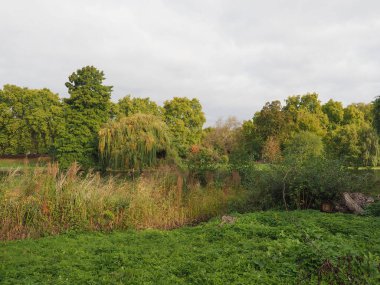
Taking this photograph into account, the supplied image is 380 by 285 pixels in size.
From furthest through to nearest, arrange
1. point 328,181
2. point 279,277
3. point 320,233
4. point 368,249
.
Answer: point 328,181 < point 320,233 < point 368,249 < point 279,277

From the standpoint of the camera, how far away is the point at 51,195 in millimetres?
6648

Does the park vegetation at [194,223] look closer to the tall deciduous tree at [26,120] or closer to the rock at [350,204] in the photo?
the rock at [350,204]

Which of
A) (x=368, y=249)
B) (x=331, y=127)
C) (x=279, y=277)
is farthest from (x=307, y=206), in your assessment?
(x=331, y=127)

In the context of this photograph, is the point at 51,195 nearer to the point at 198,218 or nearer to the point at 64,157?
the point at 198,218

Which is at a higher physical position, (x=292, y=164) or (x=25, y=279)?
(x=292, y=164)

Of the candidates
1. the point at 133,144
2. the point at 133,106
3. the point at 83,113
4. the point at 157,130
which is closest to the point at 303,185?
the point at 133,144

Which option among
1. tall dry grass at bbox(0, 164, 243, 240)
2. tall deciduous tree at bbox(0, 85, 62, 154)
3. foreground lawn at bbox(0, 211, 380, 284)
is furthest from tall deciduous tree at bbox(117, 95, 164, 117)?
foreground lawn at bbox(0, 211, 380, 284)

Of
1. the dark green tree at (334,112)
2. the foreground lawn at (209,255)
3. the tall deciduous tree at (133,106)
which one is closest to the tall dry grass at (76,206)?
the foreground lawn at (209,255)

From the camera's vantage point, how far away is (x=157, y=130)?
17969 millimetres

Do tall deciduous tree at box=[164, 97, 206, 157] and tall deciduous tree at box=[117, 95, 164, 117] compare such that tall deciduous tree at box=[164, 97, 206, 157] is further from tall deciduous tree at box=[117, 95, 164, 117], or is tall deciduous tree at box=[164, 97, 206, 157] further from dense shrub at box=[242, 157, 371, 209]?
dense shrub at box=[242, 157, 371, 209]

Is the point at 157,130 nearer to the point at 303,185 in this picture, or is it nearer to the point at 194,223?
the point at 194,223

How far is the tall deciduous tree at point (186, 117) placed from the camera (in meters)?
39.7

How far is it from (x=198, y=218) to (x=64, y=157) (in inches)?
635

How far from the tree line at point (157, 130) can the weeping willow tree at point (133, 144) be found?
52 millimetres
